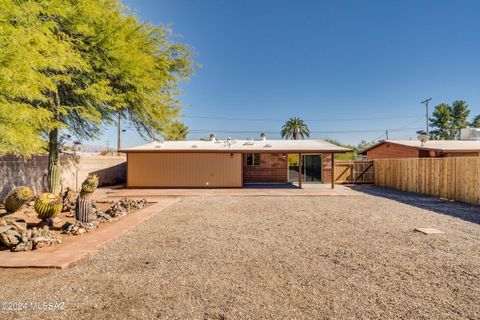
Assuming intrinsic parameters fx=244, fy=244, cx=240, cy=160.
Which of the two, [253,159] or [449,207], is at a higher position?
[253,159]

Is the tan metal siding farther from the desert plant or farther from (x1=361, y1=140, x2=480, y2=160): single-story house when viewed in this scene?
(x1=361, y1=140, x2=480, y2=160): single-story house

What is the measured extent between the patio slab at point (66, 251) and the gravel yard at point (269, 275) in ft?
0.64

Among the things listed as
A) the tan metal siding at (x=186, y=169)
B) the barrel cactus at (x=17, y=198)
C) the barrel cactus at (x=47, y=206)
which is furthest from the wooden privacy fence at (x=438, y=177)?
the barrel cactus at (x=17, y=198)

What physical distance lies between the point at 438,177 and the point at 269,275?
1175 centimetres

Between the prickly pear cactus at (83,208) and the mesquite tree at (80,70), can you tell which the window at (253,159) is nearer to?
the mesquite tree at (80,70)

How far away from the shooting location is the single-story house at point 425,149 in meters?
15.5

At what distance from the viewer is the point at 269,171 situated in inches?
724

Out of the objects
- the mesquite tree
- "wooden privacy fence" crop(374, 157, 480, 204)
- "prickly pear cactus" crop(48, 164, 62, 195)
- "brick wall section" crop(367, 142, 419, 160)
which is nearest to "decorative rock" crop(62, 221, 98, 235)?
the mesquite tree

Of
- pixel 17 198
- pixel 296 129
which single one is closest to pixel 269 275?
pixel 17 198

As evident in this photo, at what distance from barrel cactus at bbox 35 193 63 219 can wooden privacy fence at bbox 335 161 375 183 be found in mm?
16761

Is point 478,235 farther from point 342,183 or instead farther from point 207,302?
point 342,183

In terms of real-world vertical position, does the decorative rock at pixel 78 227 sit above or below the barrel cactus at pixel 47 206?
below

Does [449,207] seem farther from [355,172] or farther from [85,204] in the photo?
[85,204]

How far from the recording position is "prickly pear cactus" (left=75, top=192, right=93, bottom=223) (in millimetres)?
6441
